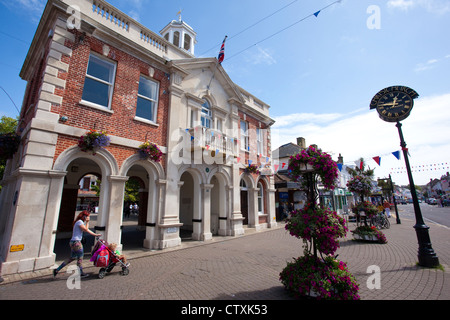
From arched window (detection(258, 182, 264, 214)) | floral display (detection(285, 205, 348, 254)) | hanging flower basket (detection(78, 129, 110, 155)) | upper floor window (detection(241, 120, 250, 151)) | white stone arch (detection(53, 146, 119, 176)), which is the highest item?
upper floor window (detection(241, 120, 250, 151))

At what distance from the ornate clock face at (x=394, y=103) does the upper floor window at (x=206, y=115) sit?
26.7 ft

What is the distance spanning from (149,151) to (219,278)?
5.66 metres

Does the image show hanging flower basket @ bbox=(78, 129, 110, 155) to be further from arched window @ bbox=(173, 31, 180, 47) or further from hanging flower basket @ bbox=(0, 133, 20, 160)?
arched window @ bbox=(173, 31, 180, 47)

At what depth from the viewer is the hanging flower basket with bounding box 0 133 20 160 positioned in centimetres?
760

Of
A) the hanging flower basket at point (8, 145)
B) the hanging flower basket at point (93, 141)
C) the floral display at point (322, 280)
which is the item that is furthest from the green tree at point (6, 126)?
the floral display at point (322, 280)

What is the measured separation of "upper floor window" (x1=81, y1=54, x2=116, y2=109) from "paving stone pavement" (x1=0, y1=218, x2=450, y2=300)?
5928 mm

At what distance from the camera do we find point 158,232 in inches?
357

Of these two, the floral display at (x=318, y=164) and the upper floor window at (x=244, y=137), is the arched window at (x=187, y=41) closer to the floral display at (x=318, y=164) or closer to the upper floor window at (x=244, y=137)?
the upper floor window at (x=244, y=137)

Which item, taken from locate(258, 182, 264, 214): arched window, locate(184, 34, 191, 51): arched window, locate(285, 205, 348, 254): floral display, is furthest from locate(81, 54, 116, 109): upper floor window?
locate(258, 182, 264, 214): arched window

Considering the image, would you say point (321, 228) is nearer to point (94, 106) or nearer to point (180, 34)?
point (94, 106)

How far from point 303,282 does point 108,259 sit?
499 cm

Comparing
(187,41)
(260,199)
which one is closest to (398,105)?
(260,199)

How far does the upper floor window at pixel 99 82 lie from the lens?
7.95 metres

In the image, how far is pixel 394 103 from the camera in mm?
7719
